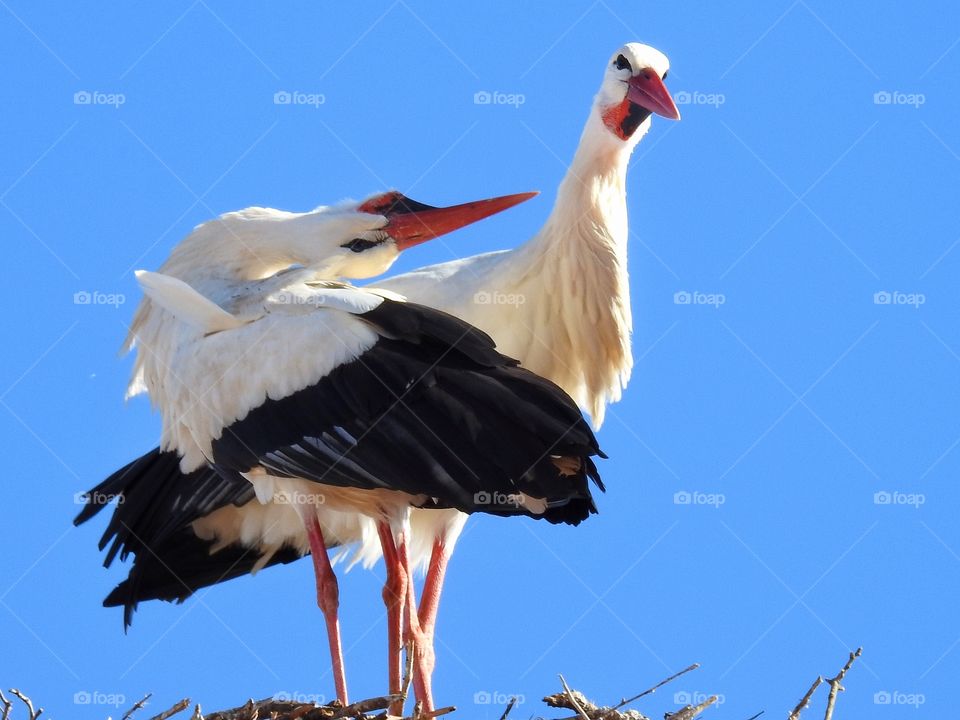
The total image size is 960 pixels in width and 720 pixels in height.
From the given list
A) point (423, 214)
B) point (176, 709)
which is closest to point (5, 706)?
point (176, 709)

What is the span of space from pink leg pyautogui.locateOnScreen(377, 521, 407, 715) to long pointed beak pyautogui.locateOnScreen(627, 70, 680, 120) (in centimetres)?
174

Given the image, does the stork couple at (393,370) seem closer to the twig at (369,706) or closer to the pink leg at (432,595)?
the pink leg at (432,595)

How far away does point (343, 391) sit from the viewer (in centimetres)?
620

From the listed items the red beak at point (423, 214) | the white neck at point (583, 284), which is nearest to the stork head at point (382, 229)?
the red beak at point (423, 214)

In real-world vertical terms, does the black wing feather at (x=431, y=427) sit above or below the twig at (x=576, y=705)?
above

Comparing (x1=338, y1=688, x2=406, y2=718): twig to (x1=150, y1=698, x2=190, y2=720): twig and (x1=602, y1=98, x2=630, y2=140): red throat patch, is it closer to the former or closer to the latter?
Answer: (x1=150, y1=698, x2=190, y2=720): twig

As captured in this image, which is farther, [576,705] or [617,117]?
[617,117]

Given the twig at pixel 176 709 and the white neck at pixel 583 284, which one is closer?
the twig at pixel 176 709

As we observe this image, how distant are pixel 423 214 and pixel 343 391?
34.0 inches

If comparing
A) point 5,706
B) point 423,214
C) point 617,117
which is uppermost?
point 617,117

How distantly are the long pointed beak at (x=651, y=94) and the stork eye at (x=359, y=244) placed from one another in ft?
3.45

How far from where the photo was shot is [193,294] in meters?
6.41

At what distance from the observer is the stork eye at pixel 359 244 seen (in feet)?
22.3

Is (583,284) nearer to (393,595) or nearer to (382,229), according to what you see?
(382,229)
